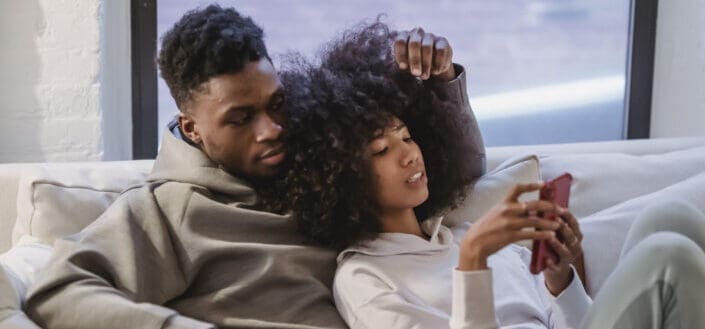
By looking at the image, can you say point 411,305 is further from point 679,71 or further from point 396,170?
point 679,71

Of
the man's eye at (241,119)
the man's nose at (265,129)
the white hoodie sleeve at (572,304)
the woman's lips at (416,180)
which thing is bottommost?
the white hoodie sleeve at (572,304)

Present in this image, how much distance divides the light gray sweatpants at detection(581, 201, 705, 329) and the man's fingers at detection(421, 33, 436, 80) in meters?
0.44

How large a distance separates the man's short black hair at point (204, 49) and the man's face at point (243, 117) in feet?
0.05

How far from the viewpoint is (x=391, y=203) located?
1770mm

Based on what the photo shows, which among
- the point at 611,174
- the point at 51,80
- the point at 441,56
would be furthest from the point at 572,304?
the point at 51,80

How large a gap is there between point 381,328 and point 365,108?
358 millimetres

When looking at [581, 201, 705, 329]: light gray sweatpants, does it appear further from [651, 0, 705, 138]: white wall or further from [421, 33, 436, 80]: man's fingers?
[651, 0, 705, 138]: white wall

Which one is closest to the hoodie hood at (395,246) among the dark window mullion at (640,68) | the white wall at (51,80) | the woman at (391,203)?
the woman at (391,203)

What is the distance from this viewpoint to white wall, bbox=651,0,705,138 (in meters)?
2.87

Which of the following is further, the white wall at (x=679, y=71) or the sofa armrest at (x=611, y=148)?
the white wall at (x=679, y=71)

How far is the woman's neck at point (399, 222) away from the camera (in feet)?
5.93

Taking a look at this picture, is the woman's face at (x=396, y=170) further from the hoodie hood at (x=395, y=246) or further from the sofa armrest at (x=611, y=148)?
the sofa armrest at (x=611, y=148)

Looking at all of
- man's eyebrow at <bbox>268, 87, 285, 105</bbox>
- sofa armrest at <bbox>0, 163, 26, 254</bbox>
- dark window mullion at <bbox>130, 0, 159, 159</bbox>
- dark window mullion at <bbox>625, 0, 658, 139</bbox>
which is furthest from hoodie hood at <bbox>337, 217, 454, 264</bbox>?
dark window mullion at <bbox>625, 0, 658, 139</bbox>

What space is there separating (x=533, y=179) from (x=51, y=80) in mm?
1060
